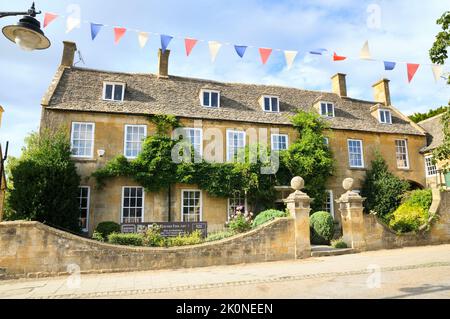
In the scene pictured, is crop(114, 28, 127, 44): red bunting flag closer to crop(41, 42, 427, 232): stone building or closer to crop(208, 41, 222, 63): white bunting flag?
crop(208, 41, 222, 63): white bunting flag

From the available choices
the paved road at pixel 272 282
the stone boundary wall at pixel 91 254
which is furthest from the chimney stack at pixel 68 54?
the paved road at pixel 272 282

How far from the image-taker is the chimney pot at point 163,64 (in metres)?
20.3

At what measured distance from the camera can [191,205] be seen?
16719 mm

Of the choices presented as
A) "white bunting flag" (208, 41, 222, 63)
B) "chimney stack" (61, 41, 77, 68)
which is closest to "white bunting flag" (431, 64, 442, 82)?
"white bunting flag" (208, 41, 222, 63)

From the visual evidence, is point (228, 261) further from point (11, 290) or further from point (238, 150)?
point (238, 150)

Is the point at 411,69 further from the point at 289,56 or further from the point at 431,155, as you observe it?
the point at 431,155

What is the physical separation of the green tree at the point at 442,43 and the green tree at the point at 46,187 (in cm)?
1470

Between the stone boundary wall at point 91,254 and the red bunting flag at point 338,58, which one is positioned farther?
the red bunting flag at point 338,58

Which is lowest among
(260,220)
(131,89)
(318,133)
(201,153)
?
(260,220)

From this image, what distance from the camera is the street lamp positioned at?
4.93 metres

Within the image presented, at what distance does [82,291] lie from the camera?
23.6 ft

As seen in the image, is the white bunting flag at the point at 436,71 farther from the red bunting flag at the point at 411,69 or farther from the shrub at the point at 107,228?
the shrub at the point at 107,228
